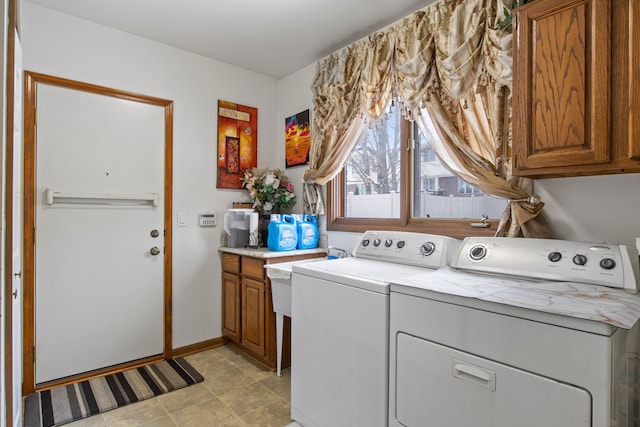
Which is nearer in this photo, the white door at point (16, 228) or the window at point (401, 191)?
the white door at point (16, 228)

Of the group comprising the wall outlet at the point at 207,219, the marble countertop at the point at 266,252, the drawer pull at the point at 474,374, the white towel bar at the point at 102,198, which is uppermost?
the white towel bar at the point at 102,198

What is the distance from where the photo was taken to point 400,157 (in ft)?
7.96

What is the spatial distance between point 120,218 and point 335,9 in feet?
7.01

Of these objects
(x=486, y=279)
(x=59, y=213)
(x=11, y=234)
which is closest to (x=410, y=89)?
(x=486, y=279)

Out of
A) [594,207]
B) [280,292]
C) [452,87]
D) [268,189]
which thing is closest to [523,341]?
[594,207]

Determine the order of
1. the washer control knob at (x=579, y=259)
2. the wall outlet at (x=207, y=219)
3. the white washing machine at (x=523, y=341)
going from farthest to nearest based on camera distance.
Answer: the wall outlet at (x=207, y=219), the washer control knob at (x=579, y=259), the white washing machine at (x=523, y=341)

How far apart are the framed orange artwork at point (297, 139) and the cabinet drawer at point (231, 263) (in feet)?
3.33

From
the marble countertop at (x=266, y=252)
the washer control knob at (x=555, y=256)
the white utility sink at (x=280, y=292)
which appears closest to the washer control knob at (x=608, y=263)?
the washer control knob at (x=555, y=256)

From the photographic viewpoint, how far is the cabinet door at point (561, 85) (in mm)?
1281

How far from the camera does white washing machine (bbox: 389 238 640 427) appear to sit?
3.05 ft

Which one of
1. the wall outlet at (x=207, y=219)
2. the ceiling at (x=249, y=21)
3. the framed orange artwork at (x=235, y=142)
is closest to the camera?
the ceiling at (x=249, y=21)

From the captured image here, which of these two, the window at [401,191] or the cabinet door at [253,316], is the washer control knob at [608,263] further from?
the cabinet door at [253,316]

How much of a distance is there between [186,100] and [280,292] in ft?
5.91

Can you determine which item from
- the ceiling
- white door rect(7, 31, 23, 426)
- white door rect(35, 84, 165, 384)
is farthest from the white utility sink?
the ceiling
